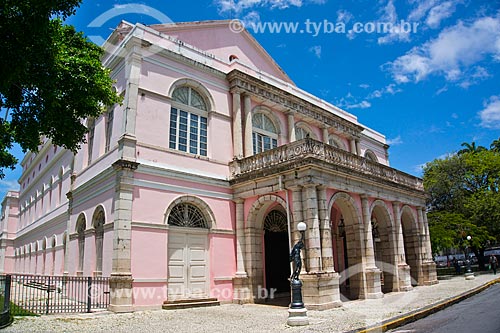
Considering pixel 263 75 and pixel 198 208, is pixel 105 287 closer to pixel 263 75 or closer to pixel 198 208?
pixel 198 208

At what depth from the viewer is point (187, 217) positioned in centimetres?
1448

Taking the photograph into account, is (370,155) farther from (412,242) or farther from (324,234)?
(324,234)

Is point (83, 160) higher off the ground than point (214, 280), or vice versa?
point (83, 160)

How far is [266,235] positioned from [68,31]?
10597 millimetres

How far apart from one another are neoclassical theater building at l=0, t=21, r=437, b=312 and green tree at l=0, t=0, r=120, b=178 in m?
3.45

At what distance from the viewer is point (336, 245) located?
1923cm

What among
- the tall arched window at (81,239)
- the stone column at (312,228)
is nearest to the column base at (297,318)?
the stone column at (312,228)

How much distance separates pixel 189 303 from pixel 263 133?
8544mm

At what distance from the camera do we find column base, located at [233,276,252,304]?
47.2 ft

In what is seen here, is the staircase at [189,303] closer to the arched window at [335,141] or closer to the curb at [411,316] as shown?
the curb at [411,316]

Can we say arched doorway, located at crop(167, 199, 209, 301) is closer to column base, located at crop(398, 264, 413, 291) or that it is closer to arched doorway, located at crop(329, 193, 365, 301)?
arched doorway, located at crop(329, 193, 365, 301)

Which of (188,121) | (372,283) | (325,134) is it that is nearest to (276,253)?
(372,283)

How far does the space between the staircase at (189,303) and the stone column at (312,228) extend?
398cm

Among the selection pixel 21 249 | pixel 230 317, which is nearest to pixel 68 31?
pixel 230 317
